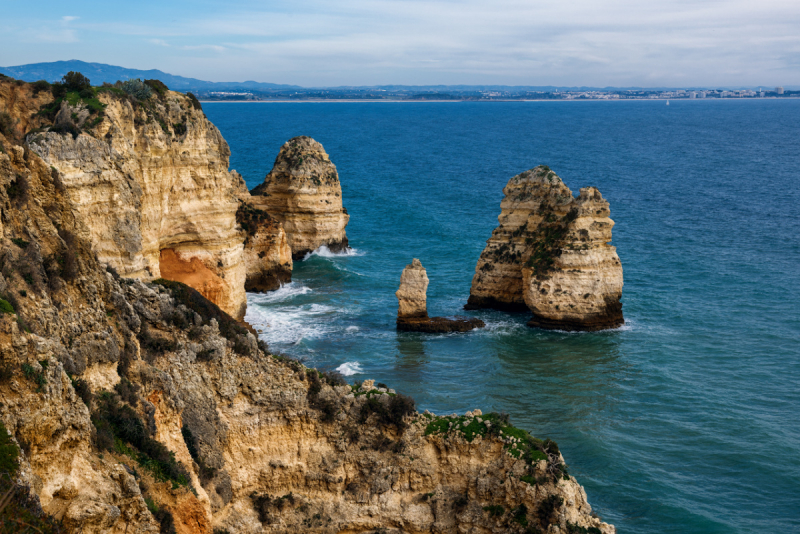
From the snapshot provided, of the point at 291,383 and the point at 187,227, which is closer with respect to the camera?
the point at 291,383

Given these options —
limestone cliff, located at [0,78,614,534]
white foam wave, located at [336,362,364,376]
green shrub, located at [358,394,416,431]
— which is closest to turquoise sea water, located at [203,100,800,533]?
white foam wave, located at [336,362,364,376]

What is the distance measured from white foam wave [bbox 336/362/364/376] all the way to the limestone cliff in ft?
49.4

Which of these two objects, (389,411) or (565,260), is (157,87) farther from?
(565,260)

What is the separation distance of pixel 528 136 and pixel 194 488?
171757 millimetres

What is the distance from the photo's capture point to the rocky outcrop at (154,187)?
25375 mm

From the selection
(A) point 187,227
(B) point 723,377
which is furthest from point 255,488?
(B) point 723,377

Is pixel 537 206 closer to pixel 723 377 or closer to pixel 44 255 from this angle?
pixel 723 377

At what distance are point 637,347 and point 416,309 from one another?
502 inches

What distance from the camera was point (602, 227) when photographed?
44375 mm

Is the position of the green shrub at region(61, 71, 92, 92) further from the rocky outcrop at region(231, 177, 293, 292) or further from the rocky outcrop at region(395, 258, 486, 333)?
the rocky outcrop at region(231, 177, 293, 292)

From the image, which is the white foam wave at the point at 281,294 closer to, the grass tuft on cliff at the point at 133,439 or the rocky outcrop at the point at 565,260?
the rocky outcrop at the point at 565,260

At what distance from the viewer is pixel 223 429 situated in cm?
1919

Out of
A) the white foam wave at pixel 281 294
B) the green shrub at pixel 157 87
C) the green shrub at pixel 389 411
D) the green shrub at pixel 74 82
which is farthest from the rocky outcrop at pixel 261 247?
the green shrub at pixel 389 411

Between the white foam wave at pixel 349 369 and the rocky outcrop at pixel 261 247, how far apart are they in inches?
627
